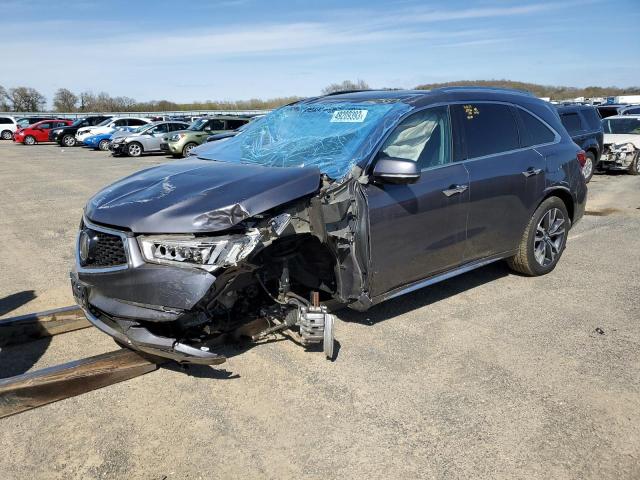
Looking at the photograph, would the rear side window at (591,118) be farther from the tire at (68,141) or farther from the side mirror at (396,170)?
the tire at (68,141)

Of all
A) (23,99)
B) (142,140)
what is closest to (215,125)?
(142,140)

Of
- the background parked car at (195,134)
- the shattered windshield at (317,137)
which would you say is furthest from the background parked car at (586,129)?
the background parked car at (195,134)

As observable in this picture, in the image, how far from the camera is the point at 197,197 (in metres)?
3.29

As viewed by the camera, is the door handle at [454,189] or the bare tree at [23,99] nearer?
the door handle at [454,189]

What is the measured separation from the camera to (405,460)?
2770mm

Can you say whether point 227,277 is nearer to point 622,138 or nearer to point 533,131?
point 533,131

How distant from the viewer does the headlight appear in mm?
3105

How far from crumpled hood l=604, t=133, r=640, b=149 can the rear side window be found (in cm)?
193

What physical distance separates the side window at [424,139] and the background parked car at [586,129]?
913 centimetres

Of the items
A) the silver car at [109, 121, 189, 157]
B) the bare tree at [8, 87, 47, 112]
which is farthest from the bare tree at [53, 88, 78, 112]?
the silver car at [109, 121, 189, 157]

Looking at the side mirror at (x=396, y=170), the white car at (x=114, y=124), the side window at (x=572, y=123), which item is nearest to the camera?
the side mirror at (x=396, y=170)

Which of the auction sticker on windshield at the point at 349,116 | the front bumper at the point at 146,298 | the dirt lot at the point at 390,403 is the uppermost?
the auction sticker on windshield at the point at 349,116

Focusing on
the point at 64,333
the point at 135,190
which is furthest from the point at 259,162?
the point at 64,333

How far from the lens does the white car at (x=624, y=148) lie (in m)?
14.4
